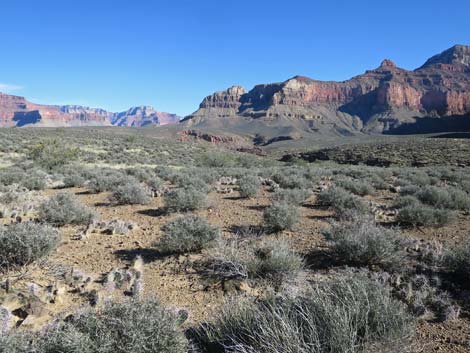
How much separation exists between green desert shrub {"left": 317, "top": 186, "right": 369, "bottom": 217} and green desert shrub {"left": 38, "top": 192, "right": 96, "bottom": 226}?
6521mm

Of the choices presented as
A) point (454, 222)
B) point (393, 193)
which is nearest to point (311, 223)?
point (454, 222)

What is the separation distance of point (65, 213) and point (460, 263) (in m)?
7.84

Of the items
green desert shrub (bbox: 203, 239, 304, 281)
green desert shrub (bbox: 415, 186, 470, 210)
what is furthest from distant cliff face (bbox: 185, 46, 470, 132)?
green desert shrub (bbox: 203, 239, 304, 281)

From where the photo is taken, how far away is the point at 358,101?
564 ft

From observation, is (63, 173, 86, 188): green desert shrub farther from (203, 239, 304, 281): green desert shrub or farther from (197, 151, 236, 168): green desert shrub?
(197, 151, 236, 168): green desert shrub

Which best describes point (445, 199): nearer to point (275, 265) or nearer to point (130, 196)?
point (275, 265)

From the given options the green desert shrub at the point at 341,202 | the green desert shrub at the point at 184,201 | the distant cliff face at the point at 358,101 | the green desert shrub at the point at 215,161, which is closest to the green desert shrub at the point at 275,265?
the green desert shrub at the point at 341,202

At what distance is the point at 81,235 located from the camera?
6.66 m

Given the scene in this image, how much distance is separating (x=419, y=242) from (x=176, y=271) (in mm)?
4801

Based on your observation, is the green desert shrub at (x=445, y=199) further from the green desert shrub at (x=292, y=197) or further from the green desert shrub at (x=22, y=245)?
the green desert shrub at (x=22, y=245)

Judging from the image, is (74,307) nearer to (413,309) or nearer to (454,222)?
(413,309)

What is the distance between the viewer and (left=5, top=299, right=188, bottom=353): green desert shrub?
2.39 metres

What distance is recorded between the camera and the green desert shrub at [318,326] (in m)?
2.46

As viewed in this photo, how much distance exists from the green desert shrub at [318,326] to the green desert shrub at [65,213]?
5.45 meters
